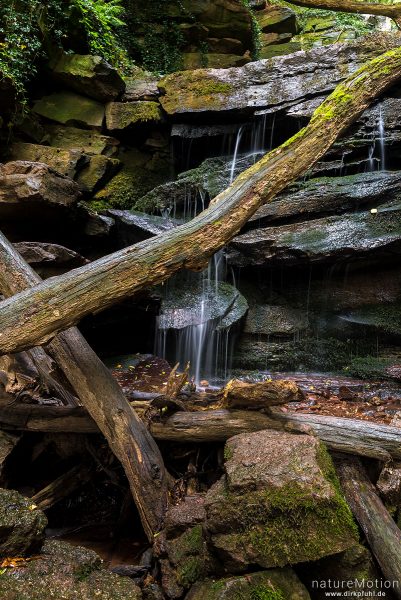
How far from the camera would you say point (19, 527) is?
2.55 meters

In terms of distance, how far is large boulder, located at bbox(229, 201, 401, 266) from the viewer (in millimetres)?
7227

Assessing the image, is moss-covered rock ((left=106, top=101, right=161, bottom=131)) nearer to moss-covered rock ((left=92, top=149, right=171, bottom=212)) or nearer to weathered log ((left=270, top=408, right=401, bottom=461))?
moss-covered rock ((left=92, top=149, right=171, bottom=212))

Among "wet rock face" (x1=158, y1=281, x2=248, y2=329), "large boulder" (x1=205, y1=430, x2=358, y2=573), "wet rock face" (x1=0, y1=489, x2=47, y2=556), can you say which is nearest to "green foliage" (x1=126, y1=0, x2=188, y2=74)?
"wet rock face" (x1=158, y1=281, x2=248, y2=329)

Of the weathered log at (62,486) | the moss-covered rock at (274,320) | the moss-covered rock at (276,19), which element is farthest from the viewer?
the moss-covered rock at (276,19)

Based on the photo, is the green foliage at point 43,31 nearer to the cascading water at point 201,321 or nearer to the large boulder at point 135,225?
the large boulder at point 135,225

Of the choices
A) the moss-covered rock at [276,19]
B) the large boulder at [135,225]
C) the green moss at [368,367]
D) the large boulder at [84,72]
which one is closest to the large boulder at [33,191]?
the large boulder at [135,225]

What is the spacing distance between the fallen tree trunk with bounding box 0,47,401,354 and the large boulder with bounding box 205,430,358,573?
56.9 inches

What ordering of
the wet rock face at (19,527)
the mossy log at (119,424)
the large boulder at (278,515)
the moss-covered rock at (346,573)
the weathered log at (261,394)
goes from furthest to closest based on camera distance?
the mossy log at (119,424) < the weathered log at (261,394) < the wet rock face at (19,527) < the moss-covered rock at (346,573) < the large boulder at (278,515)

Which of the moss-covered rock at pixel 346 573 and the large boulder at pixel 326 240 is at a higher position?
the large boulder at pixel 326 240

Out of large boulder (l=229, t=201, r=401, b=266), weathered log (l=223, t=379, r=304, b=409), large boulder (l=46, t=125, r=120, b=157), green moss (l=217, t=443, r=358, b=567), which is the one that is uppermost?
large boulder (l=46, t=125, r=120, b=157)

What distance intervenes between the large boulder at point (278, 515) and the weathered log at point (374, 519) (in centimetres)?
36

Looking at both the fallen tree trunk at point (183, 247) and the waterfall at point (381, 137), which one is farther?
the waterfall at point (381, 137)

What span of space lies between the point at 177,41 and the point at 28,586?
12.7 metres

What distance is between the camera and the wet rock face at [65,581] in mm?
2211
